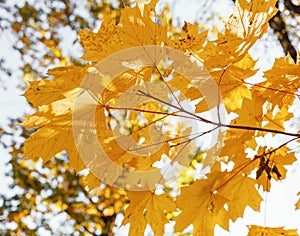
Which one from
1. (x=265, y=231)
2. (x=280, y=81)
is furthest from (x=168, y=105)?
(x=265, y=231)

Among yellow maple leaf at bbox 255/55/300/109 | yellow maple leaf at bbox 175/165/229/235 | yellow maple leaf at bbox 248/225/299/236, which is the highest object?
yellow maple leaf at bbox 255/55/300/109

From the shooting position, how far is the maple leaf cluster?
46 cm

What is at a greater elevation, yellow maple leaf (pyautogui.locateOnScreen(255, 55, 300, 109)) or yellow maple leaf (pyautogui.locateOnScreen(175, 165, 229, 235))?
yellow maple leaf (pyautogui.locateOnScreen(255, 55, 300, 109))

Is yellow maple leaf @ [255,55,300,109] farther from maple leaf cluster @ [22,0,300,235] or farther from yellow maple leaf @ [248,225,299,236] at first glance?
yellow maple leaf @ [248,225,299,236]

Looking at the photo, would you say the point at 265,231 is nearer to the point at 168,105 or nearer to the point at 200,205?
the point at 200,205

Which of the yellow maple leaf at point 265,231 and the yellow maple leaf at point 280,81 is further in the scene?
the yellow maple leaf at point 265,231

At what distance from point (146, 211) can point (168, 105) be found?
9.3 inches

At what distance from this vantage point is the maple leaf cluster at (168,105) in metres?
0.46

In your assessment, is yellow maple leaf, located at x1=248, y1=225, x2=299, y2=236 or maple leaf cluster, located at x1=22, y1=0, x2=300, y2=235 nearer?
maple leaf cluster, located at x1=22, y1=0, x2=300, y2=235

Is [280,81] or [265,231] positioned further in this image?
[265,231]

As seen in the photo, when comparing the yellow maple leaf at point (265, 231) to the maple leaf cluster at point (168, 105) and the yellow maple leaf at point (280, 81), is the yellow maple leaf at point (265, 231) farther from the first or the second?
the yellow maple leaf at point (280, 81)

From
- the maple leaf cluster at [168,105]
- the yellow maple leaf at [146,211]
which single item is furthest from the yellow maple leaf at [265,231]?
the yellow maple leaf at [146,211]

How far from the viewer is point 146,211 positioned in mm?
660

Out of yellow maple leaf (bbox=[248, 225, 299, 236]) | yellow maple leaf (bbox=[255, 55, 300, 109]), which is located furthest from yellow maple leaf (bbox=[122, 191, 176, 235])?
yellow maple leaf (bbox=[255, 55, 300, 109])
